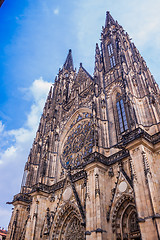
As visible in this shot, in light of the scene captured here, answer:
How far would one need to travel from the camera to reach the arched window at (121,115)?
1678cm

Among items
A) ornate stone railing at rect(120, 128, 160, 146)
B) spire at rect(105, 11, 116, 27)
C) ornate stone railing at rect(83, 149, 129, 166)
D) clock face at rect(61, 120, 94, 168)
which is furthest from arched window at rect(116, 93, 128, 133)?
spire at rect(105, 11, 116, 27)

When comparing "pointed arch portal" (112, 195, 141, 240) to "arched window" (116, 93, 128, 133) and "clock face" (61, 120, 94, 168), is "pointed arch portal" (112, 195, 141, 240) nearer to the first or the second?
"arched window" (116, 93, 128, 133)

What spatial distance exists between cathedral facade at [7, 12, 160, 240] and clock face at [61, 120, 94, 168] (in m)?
0.10

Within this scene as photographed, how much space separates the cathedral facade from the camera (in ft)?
38.4

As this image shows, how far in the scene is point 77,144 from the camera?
20.5m

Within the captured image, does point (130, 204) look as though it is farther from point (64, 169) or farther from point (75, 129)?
point (75, 129)

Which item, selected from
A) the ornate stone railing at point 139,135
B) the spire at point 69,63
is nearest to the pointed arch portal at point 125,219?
the ornate stone railing at point 139,135

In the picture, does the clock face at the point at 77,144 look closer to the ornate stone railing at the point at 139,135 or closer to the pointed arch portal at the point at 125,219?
the ornate stone railing at the point at 139,135

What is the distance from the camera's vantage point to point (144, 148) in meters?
12.0

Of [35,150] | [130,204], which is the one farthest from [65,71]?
[130,204]

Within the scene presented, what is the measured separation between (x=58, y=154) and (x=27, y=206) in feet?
20.4

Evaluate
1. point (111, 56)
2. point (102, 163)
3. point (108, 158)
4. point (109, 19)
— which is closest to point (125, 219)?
point (102, 163)

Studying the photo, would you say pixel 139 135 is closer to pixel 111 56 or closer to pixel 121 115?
pixel 121 115

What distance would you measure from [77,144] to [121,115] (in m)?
5.59
